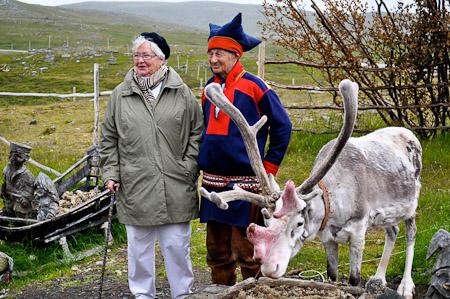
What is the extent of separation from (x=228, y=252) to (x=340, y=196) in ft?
3.28

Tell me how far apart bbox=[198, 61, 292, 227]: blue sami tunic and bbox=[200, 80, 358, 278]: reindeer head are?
22 cm

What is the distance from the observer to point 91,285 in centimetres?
496

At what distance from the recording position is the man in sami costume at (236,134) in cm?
338

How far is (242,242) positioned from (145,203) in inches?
31.1

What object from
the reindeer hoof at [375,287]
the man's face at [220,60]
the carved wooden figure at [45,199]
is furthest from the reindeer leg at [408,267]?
the carved wooden figure at [45,199]

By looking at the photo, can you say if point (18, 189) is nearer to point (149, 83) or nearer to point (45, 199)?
point (45, 199)

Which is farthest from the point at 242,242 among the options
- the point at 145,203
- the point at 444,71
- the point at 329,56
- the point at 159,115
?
the point at 444,71

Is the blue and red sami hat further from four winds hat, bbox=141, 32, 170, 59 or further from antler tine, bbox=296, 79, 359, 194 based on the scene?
antler tine, bbox=296, 79, 359, 194

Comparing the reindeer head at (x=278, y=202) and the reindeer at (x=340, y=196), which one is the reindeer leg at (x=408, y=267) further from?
the reindeer head at (x=278, y=202)

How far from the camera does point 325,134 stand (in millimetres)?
8945

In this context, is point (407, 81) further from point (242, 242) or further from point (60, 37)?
point (60, 37)

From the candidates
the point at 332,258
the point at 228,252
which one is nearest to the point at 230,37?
the point at 228,252

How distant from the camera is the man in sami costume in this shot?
338 centimetres

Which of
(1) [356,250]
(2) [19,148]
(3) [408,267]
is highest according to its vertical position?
(2) [19,148]
